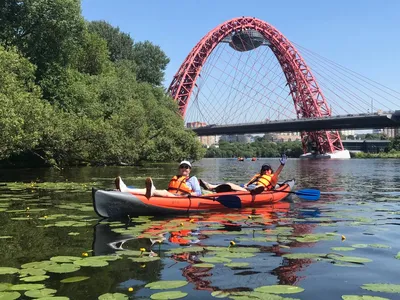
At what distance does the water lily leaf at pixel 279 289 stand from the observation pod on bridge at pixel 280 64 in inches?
2560

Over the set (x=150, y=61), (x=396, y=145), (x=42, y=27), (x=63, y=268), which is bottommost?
(x=63, y=268)

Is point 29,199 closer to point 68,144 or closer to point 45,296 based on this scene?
point 45,296

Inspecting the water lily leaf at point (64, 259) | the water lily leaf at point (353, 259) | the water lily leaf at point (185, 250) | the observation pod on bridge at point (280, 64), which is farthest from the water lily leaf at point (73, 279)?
the observation pod on bridge at point (280, 64)

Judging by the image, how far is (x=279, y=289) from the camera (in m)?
4.23

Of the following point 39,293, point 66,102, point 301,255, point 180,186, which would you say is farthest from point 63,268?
point 66,102

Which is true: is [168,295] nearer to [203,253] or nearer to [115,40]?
[203,253]

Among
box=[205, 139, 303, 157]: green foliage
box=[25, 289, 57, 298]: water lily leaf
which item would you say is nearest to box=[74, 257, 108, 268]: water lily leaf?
box=[25, 289, 57, 298]: water lily leaf

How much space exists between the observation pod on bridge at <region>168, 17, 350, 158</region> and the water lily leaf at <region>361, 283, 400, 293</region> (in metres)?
65.0

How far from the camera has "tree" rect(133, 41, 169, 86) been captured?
174ft

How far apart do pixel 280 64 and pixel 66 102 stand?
179 ft

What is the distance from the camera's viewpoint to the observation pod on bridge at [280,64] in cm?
7038

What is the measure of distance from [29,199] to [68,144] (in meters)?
13.4

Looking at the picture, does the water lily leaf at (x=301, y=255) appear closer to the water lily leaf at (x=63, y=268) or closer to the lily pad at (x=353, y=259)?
the lily pad at (x=353, y=259)

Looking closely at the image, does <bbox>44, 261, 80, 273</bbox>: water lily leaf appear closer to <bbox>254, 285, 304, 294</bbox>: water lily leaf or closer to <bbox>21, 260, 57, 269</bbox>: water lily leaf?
<bbox>21, 260, 57, 269</bbox>: water lily leaf
